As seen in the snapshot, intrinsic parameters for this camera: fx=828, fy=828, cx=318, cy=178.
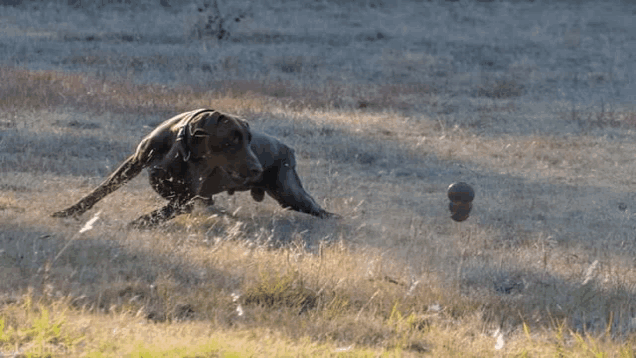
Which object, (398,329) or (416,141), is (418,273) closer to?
(398,329)

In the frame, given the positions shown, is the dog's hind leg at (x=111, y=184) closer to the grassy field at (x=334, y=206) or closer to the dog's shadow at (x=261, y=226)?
the grassy field at (x=334, y=206)

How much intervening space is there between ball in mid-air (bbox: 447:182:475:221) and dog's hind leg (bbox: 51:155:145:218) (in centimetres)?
264

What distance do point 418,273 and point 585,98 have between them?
10960mm

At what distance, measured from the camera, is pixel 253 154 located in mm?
6008

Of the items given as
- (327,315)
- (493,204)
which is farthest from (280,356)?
(493,204)

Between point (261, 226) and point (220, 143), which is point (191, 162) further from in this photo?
point (261, 226)

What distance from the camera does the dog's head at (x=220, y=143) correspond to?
5852mm

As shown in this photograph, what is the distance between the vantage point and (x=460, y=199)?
23.3 ft

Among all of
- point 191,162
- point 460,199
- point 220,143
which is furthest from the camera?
point 460,199

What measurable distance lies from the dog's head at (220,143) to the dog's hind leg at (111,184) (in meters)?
0.49

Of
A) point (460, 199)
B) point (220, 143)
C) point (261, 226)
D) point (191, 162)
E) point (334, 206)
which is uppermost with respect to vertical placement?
point (220, 143)

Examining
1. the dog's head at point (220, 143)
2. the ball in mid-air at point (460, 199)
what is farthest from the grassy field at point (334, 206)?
the dog's head at point (220, 143)

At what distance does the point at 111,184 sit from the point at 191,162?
66cm

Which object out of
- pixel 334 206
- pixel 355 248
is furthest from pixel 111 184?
pixel 334 206
